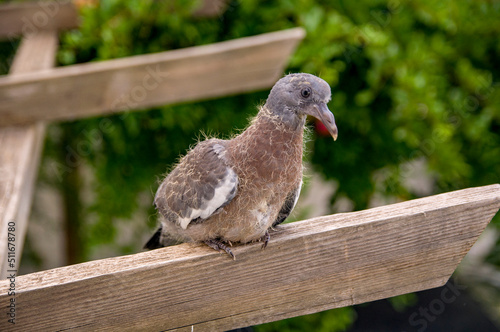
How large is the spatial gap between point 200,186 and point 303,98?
0.39 meters

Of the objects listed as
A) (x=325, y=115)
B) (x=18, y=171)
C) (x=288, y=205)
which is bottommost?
(x=18, y=171)

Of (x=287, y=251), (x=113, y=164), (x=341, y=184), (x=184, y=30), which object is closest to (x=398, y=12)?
(x=341, y=184)

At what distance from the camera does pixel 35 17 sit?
3.17m

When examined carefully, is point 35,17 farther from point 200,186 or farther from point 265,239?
point 265,239

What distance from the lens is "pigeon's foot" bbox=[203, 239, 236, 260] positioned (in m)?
1.28

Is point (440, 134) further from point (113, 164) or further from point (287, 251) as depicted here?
point (113, 164)

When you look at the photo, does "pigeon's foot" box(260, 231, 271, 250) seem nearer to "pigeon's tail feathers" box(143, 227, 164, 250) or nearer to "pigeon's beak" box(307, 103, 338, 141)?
"pigeon's beak" box(307, 103, 338, 141)

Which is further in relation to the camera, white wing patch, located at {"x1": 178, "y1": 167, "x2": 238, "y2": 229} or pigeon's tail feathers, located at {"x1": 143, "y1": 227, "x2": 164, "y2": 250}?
pigeon's tail feathers, located at {"x1": 143, "y1": 227, "x2": 164, "y2": 250}

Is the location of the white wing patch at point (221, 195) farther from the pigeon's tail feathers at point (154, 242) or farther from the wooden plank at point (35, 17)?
the wooden plank at point (35, 17)

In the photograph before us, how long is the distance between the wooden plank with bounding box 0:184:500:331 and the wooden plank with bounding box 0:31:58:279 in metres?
0.42

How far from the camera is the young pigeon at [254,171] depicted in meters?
1.26

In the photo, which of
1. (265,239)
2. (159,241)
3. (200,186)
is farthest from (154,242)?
(265,239)

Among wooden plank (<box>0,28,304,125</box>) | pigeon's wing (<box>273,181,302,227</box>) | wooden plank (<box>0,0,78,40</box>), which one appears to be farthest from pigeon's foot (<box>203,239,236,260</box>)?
wooden plank (<box>0,0,78,40</box>)

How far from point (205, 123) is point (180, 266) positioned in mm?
1659
